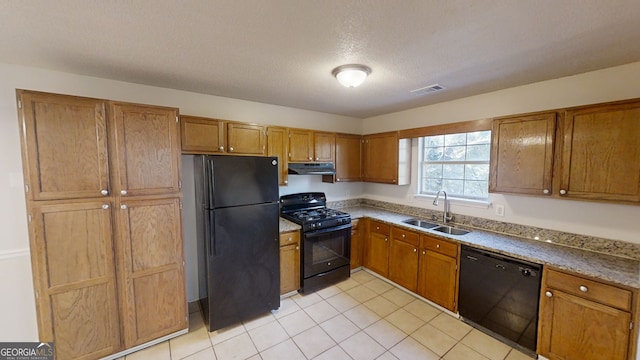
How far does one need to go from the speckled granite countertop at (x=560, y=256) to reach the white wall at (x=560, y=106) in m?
0.21

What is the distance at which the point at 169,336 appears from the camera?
223cm

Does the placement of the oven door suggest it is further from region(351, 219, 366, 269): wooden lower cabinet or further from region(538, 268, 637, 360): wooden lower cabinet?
region(538, 268, 637, 360): wooden lower cabinet

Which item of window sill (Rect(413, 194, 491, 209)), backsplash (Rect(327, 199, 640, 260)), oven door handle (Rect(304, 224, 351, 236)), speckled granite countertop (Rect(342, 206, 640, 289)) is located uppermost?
window sill (Rect(413, 194, 491, 209))

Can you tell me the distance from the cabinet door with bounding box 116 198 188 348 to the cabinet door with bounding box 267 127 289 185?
1259 millimetres

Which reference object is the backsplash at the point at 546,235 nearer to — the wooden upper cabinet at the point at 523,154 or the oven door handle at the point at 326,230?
the wooden upper cabinet at the point at 523,154

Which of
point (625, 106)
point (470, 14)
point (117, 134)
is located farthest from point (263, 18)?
point (625, 106)

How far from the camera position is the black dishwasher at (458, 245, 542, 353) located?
2025mm

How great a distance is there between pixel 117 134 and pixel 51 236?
859mm

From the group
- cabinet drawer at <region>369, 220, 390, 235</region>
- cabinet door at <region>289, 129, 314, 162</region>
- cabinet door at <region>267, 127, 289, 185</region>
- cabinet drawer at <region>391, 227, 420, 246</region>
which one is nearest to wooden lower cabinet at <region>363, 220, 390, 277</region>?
cabinet drawer at <region>369, 220, 390, 235</region>

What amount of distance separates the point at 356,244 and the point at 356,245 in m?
0.02

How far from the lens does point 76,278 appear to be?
184cm

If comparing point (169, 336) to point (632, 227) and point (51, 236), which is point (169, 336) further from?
point (632, 227)

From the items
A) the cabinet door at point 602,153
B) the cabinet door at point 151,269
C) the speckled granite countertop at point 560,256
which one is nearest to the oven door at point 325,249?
the speckled granite countertop at point 560,256

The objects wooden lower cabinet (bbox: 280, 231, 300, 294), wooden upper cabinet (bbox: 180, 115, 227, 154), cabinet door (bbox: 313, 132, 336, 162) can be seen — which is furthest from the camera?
cabinet door (bbox: 313, 132, 336, 162)
